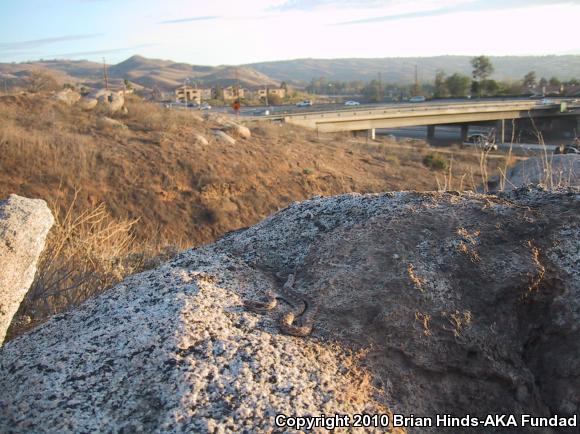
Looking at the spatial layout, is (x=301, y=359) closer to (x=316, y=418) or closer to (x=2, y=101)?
(x=316, y=418)

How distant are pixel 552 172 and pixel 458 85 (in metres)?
76.4

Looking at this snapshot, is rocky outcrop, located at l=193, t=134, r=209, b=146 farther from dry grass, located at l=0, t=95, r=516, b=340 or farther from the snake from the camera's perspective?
the snake

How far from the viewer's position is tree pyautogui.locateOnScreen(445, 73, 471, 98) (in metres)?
75.1

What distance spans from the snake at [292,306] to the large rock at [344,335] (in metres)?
0.04

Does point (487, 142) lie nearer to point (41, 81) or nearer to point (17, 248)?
point (17, 248)

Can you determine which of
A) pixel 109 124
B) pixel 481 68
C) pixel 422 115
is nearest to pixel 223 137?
pixel 109 124

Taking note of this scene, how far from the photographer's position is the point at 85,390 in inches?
75.3

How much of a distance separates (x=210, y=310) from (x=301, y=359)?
464 mm

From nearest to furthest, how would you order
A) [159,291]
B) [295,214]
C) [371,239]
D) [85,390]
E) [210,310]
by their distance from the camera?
[85,390] → [210,310] → [159,291] → [371,239] → [295,214]

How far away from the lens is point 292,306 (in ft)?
8.04

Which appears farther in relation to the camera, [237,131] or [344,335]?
[237,131]

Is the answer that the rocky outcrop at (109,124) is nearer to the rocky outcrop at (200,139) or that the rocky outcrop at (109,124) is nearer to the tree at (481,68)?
the rocky outcrop at (200,139)

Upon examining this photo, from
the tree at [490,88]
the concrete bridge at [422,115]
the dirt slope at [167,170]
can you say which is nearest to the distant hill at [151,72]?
the tree at [490,88]

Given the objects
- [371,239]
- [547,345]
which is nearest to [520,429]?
[547,345]
